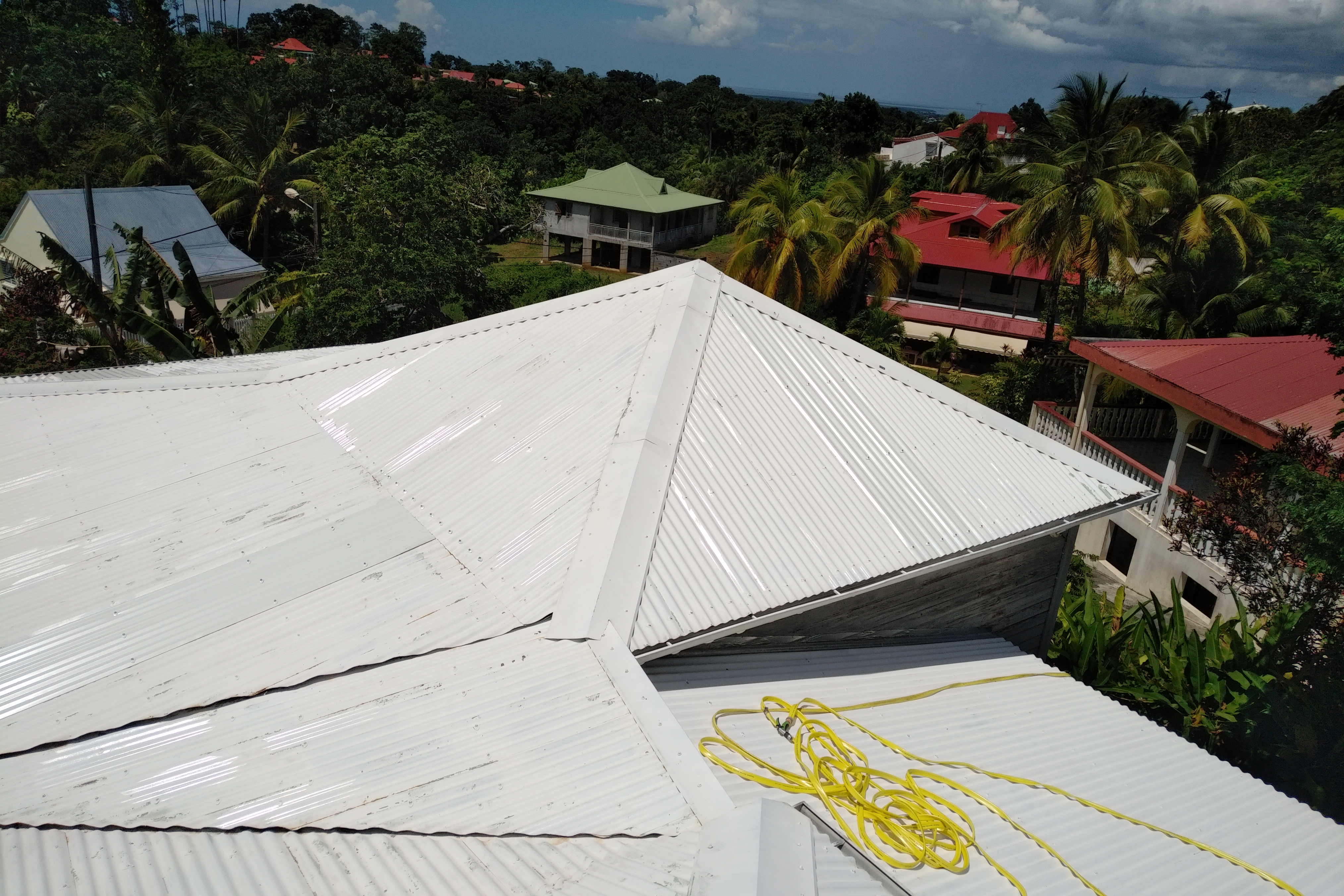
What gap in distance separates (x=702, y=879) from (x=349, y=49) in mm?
85421

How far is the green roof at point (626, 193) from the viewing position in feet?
156

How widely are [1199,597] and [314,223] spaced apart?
3448cm

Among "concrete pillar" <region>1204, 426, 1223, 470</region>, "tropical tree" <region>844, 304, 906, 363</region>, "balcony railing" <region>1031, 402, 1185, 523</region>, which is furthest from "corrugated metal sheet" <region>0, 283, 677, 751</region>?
"tropical tree" <region>844, 304, 906, 363</region>

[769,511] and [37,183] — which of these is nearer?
[769,511]

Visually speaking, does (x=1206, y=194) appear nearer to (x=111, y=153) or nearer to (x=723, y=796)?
(x=723, y=796)

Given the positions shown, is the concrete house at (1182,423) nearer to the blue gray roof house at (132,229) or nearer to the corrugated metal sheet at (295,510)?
the corrugated metal sheet at (295,510)

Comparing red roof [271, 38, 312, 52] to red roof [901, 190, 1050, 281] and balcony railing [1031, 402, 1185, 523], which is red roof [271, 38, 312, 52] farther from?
balcony railing [1031, 402, 1185, 523]

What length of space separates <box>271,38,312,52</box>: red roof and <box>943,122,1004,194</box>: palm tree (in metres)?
61.2

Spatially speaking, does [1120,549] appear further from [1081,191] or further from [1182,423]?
[1081,191]

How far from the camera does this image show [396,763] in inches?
245

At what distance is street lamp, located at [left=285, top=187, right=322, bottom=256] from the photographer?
34.3 m

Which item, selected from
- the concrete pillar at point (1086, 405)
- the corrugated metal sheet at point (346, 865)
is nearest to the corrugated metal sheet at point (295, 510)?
the corrugated metal sheet at point (346, 865)

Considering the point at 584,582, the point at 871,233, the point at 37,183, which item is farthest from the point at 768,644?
the point at 37,183

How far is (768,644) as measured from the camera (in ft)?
29.6
